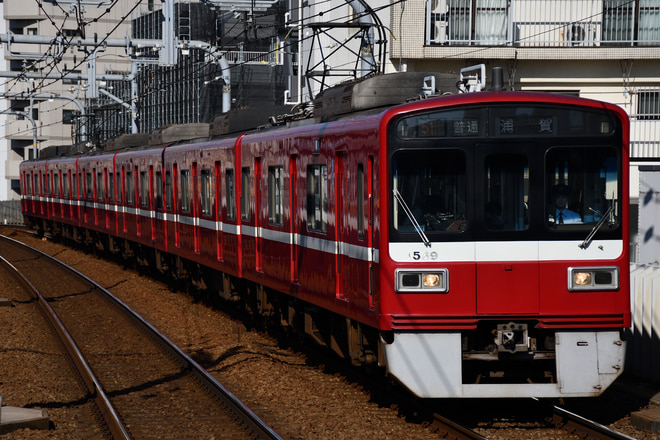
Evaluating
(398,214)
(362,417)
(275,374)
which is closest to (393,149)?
(398,214)

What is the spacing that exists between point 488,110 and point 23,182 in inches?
1355

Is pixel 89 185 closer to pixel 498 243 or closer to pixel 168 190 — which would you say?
pixel 168 190

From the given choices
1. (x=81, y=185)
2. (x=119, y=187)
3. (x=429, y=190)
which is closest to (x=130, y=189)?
(x=119, y=187)

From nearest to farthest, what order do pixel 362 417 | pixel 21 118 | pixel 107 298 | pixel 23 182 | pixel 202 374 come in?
pixel 362 417 < pixel 202 374 < pixel 107 298 < pixel 23 182 < pixel 21 118

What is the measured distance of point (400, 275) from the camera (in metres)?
7.88

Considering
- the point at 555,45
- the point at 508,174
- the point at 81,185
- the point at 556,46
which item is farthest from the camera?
the point at 81,185

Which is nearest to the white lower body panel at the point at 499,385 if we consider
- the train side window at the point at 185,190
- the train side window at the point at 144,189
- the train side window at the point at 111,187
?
the train side window at the point at 185,190

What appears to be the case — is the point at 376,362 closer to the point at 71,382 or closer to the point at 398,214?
the point at 398,214

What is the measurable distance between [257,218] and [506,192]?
206 inches

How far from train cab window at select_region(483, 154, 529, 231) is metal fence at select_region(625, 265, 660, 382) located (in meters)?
2.45

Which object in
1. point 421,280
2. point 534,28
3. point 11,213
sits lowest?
point 11,213

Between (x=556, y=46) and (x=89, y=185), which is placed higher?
(x=556, y=46)

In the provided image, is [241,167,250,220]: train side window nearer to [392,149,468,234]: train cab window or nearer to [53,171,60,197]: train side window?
[392,149,468,234]: train cab window

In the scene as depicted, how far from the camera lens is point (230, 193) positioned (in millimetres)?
14234
